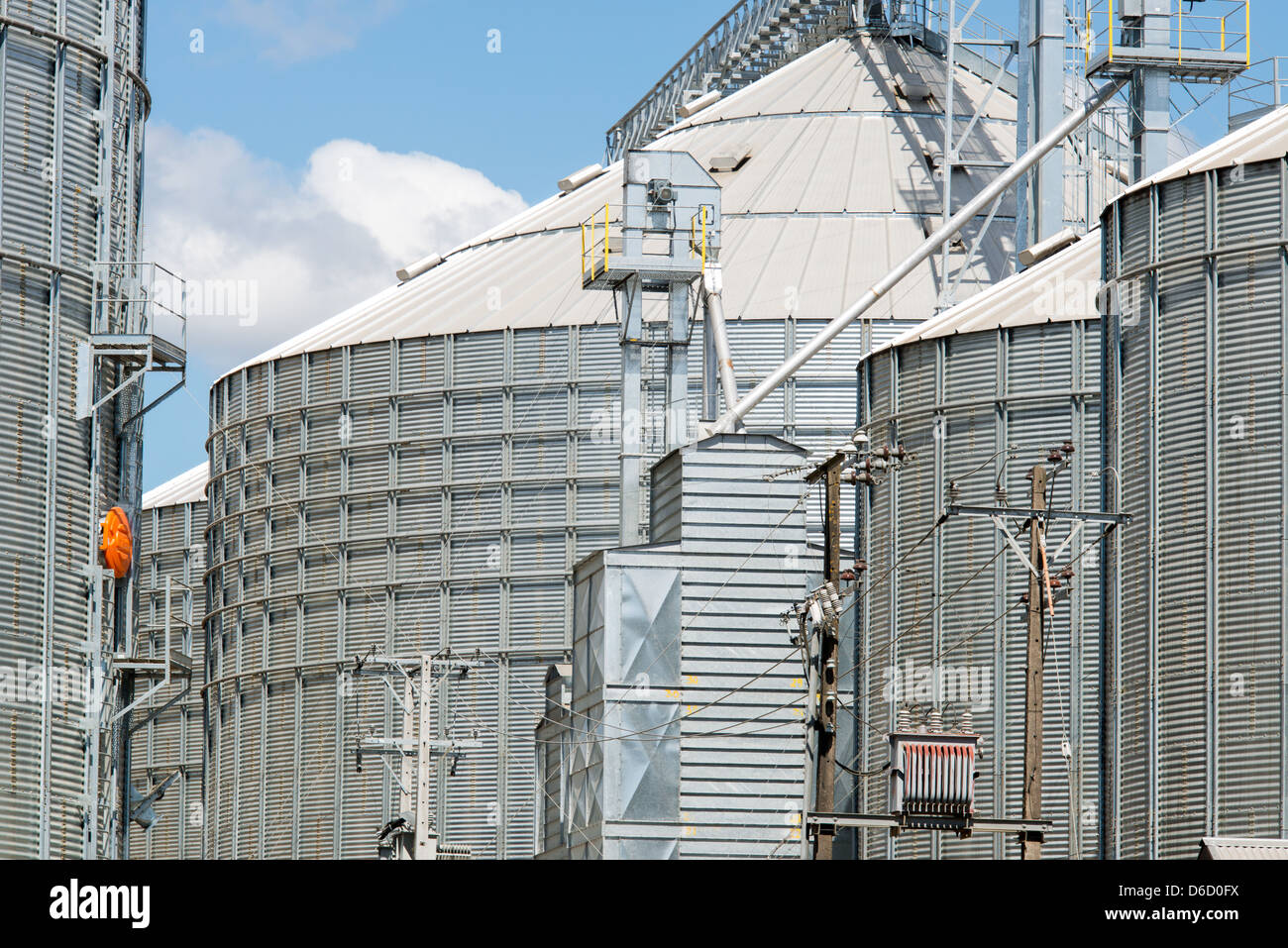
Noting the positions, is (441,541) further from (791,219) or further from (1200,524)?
(1200,524)

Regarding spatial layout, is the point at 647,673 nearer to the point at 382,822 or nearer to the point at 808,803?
the point at 808,803

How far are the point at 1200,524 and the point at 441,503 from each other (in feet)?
95.5

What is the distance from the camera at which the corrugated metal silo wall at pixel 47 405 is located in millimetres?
38438

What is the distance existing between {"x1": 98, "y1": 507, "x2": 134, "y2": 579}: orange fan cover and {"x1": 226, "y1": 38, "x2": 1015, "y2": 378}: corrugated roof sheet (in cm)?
2019

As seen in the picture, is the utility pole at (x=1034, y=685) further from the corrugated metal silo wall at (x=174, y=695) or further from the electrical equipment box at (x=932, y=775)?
the corrugated metal silo wall at (x=174, y=695)

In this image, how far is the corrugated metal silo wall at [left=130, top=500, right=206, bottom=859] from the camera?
67375 millimetres

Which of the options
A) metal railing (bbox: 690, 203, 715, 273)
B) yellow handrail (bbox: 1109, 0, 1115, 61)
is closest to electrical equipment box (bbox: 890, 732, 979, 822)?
metal railing (bbox: 690, 203, 715, 273)

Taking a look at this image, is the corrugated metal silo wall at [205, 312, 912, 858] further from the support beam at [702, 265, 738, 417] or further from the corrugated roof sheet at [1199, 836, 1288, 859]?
the corrugated roof sheet at [1199, 836, 1288, 859]

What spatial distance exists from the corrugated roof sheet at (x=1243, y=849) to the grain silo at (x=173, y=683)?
41.8 metres

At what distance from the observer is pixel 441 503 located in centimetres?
5900

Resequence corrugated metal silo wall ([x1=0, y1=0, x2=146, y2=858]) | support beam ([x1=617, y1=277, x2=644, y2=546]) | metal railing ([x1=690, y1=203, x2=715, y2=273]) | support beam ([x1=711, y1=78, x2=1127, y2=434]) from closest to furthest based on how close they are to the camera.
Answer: corrugated metal silo wall ([x1=0, y1=0, x2=146, y2=858])
support beam ([x1=617, y1=277, x2=644, y2=546])
metal railing ([x1=690, y1=203, x2=715, y2=273])
support beam ([x1=711, y1=78, x2=1127, y2=434])

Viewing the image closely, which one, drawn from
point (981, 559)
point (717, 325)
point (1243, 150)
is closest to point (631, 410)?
point (717, 325)
